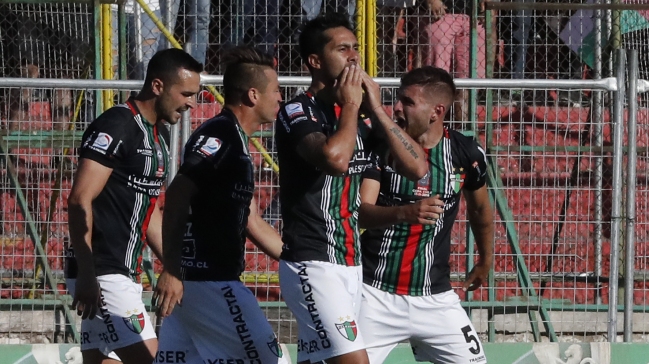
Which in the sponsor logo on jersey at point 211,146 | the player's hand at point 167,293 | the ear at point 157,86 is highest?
the ear at point 157,86

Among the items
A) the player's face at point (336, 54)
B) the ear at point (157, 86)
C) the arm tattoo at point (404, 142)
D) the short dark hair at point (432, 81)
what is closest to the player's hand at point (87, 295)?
the ear at point (157, 86)

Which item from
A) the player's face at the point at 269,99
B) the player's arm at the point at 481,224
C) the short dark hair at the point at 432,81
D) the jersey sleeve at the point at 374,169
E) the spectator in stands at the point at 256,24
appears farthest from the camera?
the spectator in stands at the point at 256,24

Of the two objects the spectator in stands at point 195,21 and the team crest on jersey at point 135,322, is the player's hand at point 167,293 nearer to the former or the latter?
the team crest on jersey at point 135,322

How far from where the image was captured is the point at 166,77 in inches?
241

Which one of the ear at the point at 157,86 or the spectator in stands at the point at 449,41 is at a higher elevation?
the spectator in stands at the point at 449,41

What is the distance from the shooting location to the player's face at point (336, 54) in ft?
17.6

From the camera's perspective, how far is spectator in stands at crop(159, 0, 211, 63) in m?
9.33

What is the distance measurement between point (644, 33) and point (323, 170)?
5.76 meters

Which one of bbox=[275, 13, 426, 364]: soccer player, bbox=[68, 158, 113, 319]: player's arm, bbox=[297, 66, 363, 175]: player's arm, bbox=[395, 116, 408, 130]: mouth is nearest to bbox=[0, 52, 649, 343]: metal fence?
bbox=[395, 116, 408, 130]: mouth

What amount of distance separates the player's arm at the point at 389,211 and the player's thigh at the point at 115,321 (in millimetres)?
1401

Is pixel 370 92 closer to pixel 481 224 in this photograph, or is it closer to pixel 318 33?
pixel 318 33

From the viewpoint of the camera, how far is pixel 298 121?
16.8ft

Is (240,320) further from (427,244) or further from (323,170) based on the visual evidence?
(427,244)

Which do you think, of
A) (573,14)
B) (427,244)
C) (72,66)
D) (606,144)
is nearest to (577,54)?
(573,14)
